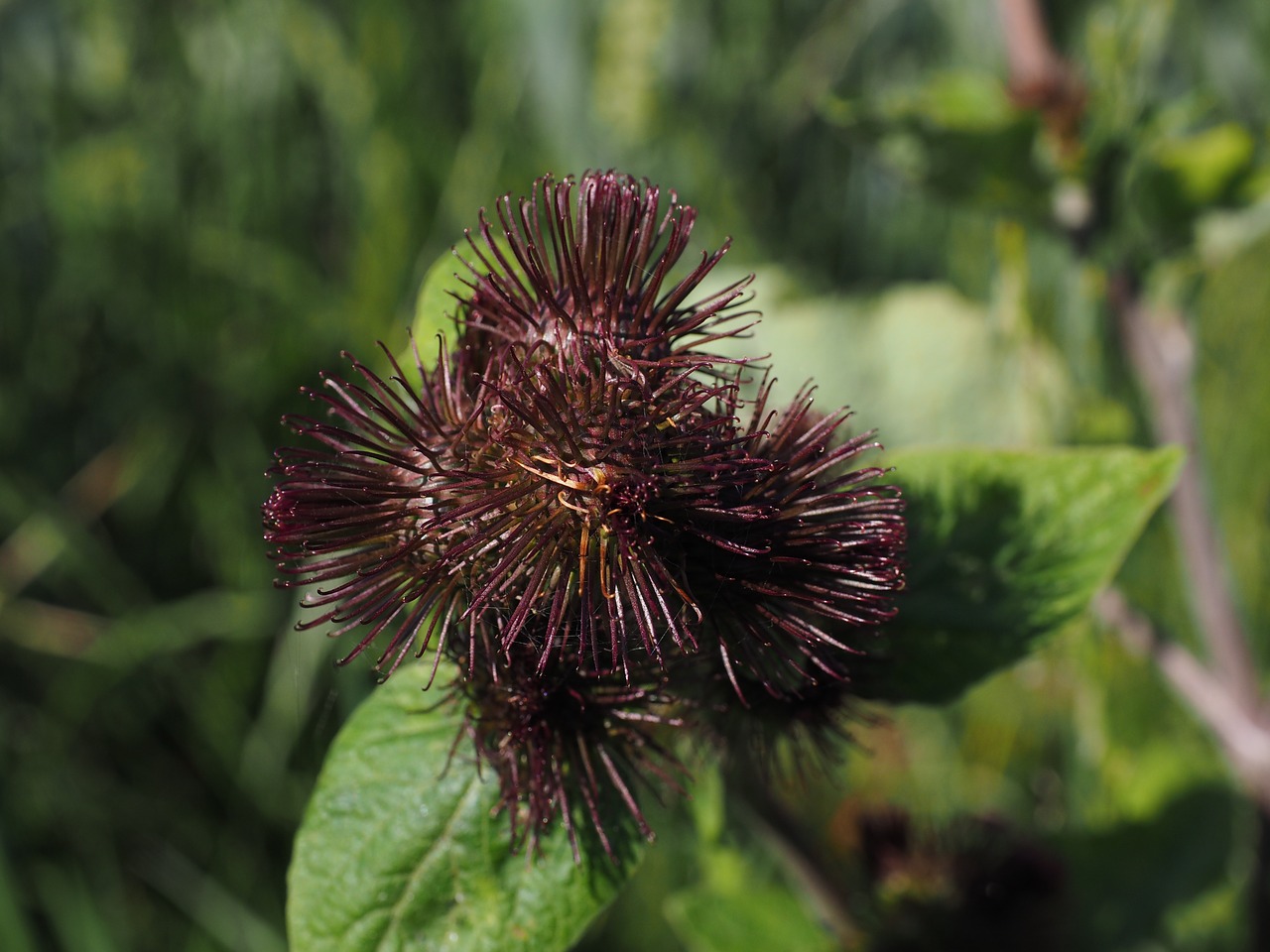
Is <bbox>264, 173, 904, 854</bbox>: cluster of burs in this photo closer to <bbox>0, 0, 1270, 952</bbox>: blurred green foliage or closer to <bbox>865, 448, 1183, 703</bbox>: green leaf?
<bbox>865, 448, 1183, 703</bbox>: green leaf

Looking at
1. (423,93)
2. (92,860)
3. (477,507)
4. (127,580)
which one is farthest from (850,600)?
(423,93)

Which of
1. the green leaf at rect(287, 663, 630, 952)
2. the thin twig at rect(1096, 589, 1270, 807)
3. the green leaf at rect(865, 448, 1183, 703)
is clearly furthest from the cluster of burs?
the thin twig at rect(1096, 589, 1270, 807)

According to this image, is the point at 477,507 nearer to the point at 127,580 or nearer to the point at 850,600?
the point at 850,600

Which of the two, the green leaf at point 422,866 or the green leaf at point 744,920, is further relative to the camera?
the green leaf at point 744,920

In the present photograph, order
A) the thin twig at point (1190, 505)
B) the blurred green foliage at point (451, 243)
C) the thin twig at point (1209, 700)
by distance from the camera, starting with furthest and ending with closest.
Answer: the blurred green foliage at point (451, 243)
the thin twig at point (1190, 505)
the thin twig at point (1209, 700)

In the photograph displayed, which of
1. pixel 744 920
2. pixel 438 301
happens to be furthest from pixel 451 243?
pixel 744 920

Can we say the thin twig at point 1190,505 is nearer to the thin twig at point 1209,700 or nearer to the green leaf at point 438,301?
the thin twig at point 1209,700

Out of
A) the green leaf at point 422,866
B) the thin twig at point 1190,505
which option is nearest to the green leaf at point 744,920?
the green leaf at point 422,866
